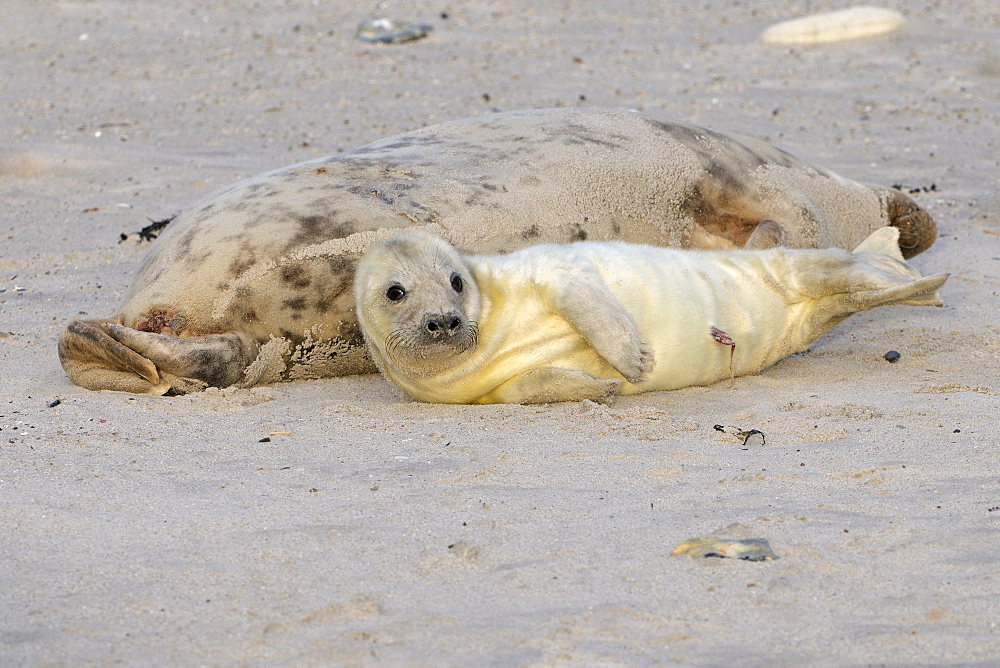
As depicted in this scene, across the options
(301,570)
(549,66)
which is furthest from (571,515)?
(549,66)

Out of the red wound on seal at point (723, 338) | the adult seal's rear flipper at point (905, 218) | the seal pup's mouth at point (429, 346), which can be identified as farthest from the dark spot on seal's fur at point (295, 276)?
the adult seal's rear flipper at point (905, 218)

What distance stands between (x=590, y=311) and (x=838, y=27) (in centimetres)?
709

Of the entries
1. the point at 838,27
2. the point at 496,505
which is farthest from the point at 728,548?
the point at 838,27

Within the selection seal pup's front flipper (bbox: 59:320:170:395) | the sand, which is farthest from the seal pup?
seal pup's front flipper (bbox: 59:320:170:395)

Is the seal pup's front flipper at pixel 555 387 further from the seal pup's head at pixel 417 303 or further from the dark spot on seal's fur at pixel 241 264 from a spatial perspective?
the dark spot on seal's fur at pixel 241 264

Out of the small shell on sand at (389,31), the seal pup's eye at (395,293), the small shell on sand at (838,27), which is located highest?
the small shell on sand at (389,31)

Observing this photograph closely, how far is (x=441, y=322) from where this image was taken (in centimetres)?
355

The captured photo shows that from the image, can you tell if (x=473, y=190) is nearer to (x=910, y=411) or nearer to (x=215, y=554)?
(x=910, y=411)

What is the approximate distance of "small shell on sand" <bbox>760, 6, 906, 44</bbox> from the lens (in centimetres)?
993

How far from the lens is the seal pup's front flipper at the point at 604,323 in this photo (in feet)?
11.9

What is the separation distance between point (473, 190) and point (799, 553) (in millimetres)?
2327

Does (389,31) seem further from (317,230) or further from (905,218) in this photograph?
(317,230)

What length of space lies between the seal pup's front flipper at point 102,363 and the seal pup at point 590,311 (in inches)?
27.6

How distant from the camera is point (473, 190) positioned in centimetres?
446
